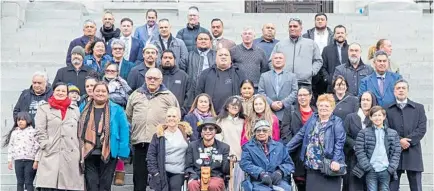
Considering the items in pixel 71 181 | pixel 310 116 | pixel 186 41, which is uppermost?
pixel 186 41

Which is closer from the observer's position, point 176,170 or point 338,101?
point 176,170

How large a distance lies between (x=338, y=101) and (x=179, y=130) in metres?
2.27

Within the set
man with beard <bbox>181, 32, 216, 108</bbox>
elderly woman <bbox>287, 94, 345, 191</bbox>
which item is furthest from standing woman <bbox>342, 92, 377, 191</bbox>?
man with beard <bbox>181, 32, 216, 108</bbox>

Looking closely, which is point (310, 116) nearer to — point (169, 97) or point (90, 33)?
point (169, 97)

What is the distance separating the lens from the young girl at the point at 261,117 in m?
11.9

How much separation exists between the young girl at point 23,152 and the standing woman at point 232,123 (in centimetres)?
245

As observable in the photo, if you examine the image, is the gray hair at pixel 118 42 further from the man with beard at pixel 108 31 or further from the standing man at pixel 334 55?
the standing man at pixel 334 55

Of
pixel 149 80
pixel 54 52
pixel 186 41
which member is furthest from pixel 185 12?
pixel 149 80

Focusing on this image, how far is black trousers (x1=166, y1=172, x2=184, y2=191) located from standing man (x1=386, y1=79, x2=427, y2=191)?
9.29ft

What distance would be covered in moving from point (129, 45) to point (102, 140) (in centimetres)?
311

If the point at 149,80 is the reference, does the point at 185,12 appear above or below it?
above

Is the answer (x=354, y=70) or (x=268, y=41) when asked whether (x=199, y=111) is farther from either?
(x=268, y=41)

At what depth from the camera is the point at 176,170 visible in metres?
11.6

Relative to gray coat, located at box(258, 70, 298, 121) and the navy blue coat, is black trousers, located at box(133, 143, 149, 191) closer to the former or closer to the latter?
gray coat, located at box(258, 70, 298, 121)
